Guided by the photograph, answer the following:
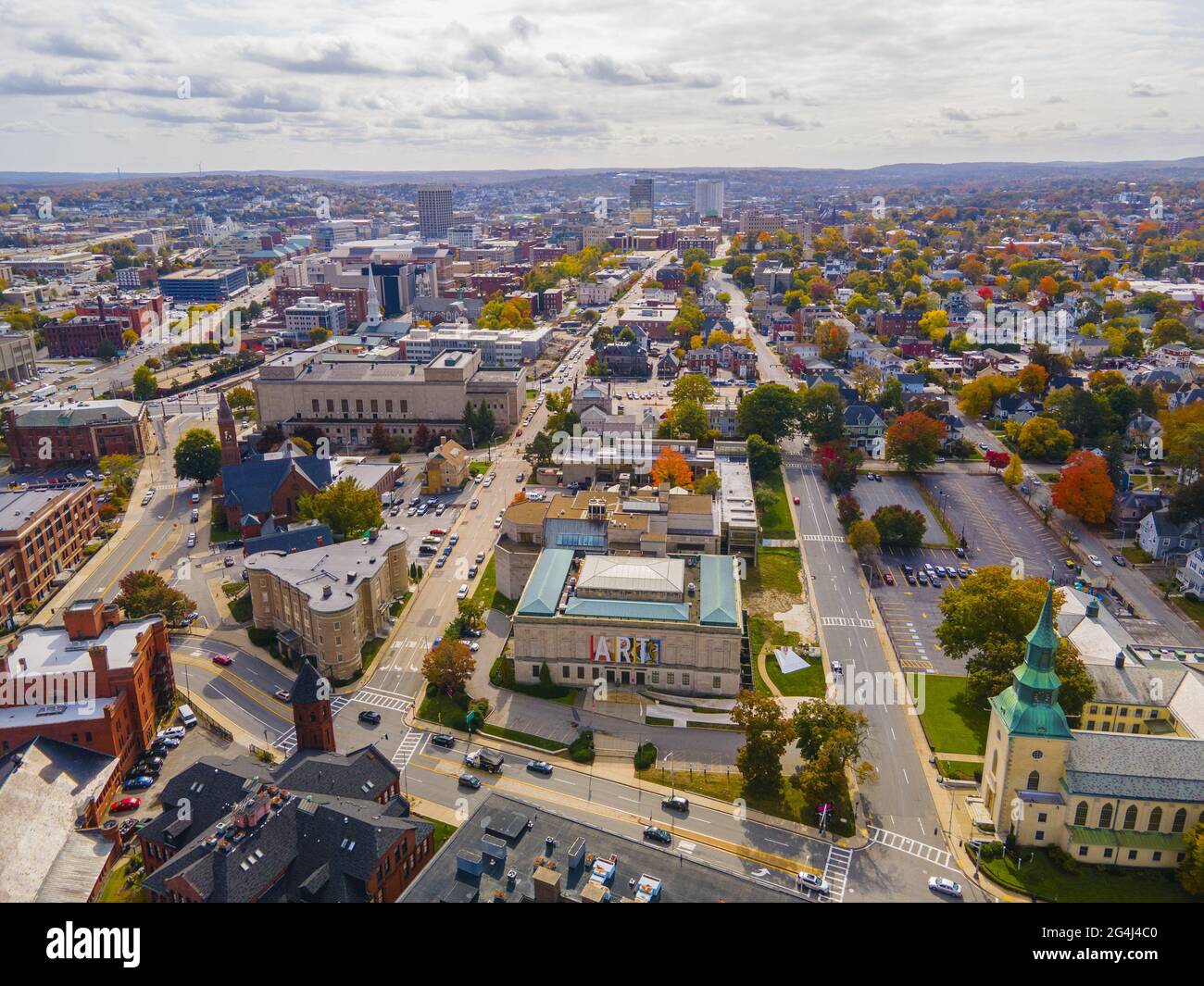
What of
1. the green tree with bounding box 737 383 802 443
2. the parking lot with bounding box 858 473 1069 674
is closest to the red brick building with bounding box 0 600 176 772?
the parking lot with bounding box 858 473 1069 674

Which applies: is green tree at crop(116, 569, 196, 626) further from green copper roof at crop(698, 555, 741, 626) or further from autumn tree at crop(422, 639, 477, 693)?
green copper roof at crop(698, 555, 741, 626)

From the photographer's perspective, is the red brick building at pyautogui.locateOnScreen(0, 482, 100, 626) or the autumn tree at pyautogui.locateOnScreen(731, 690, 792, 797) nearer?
the autumn tree at pyautogui.locateOnScreen(731, 690, 792, 797)

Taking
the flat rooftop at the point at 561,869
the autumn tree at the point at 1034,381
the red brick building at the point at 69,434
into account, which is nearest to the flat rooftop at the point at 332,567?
the flat rooftop at the point at 561,869

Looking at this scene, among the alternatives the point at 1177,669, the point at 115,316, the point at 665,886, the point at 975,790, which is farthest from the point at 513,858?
the point at 115,316

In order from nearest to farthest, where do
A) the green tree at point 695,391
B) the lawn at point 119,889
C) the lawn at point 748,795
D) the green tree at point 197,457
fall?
the lawn at point 119,889 < the lawn at point 748,795 < the green tree at point 197,457 < the green tree at point 695,391

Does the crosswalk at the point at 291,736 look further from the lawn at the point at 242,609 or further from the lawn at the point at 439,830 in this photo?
the lawn at the point at 242,609

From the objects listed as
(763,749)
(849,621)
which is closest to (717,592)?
(849,621)
